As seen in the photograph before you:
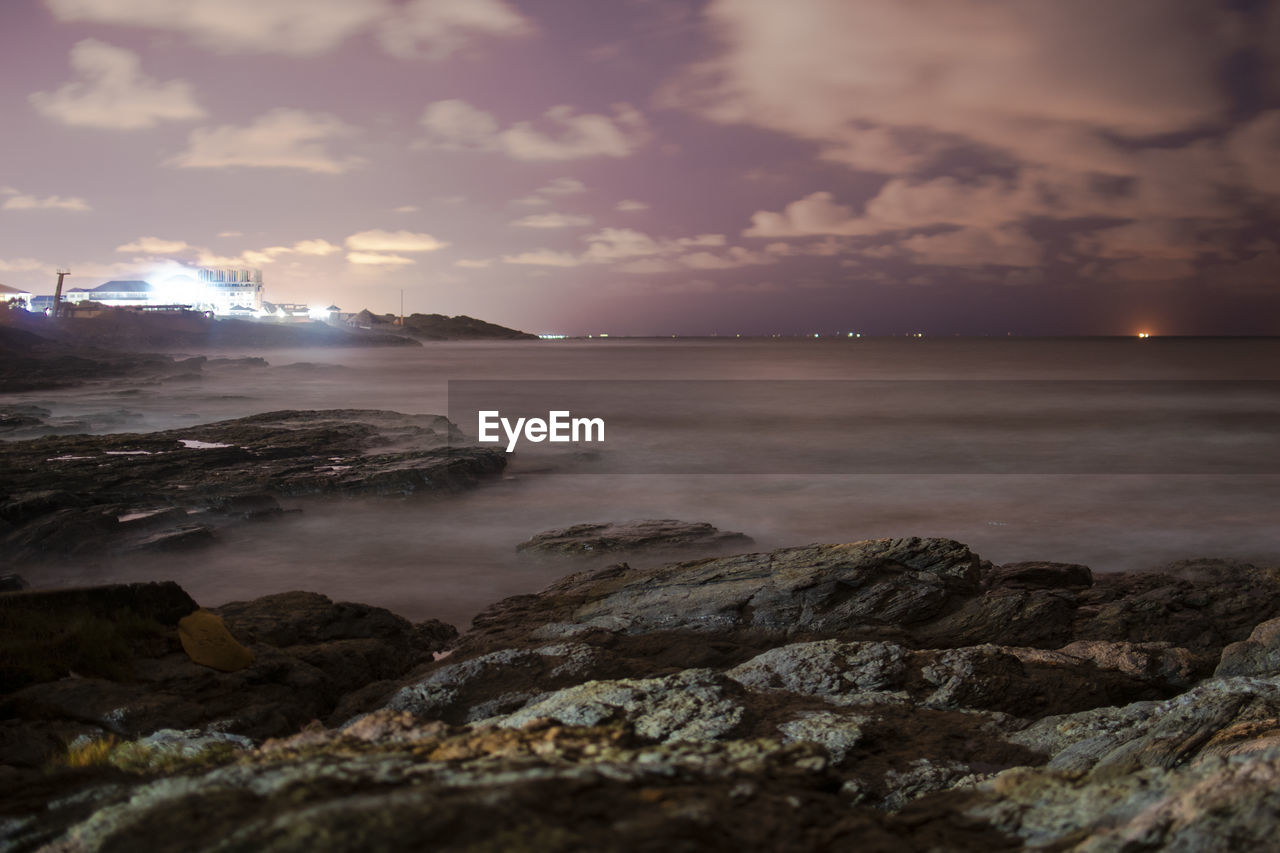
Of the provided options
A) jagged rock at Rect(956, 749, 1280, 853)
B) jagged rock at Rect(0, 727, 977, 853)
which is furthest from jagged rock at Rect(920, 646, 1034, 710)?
jagged rock at Rect(0, 727, 977, 853)

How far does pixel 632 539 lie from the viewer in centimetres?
1143

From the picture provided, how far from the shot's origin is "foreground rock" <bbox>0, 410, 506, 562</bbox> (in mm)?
11086

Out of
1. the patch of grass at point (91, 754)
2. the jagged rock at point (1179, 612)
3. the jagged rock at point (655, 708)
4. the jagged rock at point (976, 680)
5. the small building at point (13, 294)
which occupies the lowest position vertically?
the jagged rock at point (1179, 612)

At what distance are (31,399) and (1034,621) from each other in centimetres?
3723

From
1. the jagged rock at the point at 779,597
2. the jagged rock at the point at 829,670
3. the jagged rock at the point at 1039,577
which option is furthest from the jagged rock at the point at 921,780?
the jagged rock at the point at 1039,577

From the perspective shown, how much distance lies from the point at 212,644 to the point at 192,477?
10436 millimetres

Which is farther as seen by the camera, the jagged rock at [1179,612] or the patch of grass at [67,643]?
the jagged rock at [1179,612]

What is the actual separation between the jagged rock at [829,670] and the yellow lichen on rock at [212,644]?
2990 millimetres

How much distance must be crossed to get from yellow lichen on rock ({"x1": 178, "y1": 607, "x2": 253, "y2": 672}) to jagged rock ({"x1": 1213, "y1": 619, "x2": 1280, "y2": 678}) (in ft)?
20.1

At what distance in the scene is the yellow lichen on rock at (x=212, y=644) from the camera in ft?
17.1

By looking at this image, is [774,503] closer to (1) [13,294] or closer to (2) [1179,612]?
(2) [1179,612]

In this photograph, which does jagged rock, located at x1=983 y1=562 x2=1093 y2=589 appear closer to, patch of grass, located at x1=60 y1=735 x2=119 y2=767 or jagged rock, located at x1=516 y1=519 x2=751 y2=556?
jagged rock, located at x1=516 y1=519 x2=751 y2=556

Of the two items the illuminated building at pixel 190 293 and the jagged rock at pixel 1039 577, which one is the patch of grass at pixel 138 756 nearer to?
the jagged rock at pixel 1039 577

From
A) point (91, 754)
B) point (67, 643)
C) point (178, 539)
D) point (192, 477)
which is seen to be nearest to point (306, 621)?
point (67, 643)
